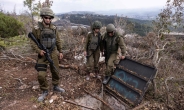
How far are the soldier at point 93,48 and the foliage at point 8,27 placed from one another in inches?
208

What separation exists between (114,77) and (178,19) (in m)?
5.93

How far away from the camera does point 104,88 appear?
3828 millimetres

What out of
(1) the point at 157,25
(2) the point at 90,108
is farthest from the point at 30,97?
(1) the point at 157,25

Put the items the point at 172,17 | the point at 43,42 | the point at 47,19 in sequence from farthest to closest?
the point at 172,17
the point at 43,42
the point at 47,19

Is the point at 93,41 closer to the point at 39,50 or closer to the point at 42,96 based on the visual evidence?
the point at 39,50

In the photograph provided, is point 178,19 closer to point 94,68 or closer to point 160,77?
point 160,77

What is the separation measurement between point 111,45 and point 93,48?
0.48m

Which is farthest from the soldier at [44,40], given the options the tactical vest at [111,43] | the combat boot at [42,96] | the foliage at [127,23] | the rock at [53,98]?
the foliage at [127,23]

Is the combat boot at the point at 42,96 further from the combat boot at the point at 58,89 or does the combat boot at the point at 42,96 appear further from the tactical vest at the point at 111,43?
the tactical vest at the point at 111,43

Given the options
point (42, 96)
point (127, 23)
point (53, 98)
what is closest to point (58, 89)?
point (53, 98)

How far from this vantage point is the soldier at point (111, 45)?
3.76m

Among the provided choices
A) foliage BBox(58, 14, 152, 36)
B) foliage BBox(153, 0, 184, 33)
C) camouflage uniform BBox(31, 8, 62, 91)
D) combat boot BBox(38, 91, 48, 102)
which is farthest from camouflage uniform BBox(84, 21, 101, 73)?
foliage BBox(153, 0, 184, 33)

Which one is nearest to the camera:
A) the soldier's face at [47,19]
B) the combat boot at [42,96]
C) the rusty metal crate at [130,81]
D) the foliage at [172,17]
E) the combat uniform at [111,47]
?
the soldier's face at [47,19]

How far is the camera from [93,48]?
4043 millimetres
